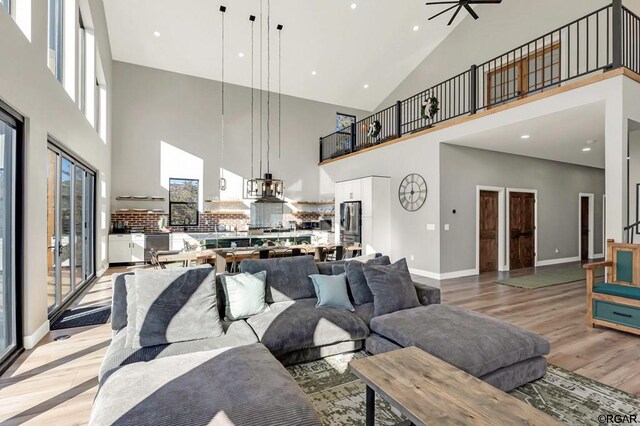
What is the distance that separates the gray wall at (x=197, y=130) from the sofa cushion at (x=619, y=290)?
285 inches

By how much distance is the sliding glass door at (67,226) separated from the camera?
3959mm

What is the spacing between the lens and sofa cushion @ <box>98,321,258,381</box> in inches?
80.7

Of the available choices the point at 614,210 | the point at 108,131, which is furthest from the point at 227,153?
the point at 614,210

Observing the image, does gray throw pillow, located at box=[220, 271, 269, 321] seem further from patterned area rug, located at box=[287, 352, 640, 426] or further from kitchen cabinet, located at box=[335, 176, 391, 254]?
kitchen cabinet, located at box=[335, 176, 391, 254]

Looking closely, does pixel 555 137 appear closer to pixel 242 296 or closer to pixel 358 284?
pixel 358 284

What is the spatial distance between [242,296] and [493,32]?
8.64 meters

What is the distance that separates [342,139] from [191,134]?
4.56m

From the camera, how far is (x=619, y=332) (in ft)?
11.8

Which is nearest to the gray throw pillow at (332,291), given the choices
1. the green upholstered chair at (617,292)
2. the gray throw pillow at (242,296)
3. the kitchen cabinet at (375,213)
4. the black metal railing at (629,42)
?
the gray throw pillow at (242,296)

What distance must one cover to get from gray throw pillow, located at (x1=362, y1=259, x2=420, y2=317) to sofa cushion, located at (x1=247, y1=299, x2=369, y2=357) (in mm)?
279

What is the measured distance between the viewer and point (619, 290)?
142 inches

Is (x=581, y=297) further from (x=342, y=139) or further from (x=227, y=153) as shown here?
(x=227, y=153)

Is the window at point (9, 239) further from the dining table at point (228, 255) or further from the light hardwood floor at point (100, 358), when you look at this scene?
the dining table at point (228, 255)

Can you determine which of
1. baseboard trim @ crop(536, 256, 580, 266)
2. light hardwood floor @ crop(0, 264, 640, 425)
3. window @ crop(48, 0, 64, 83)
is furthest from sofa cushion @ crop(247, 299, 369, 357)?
baseboard trim @ crop(536, 256, 580, 266)
